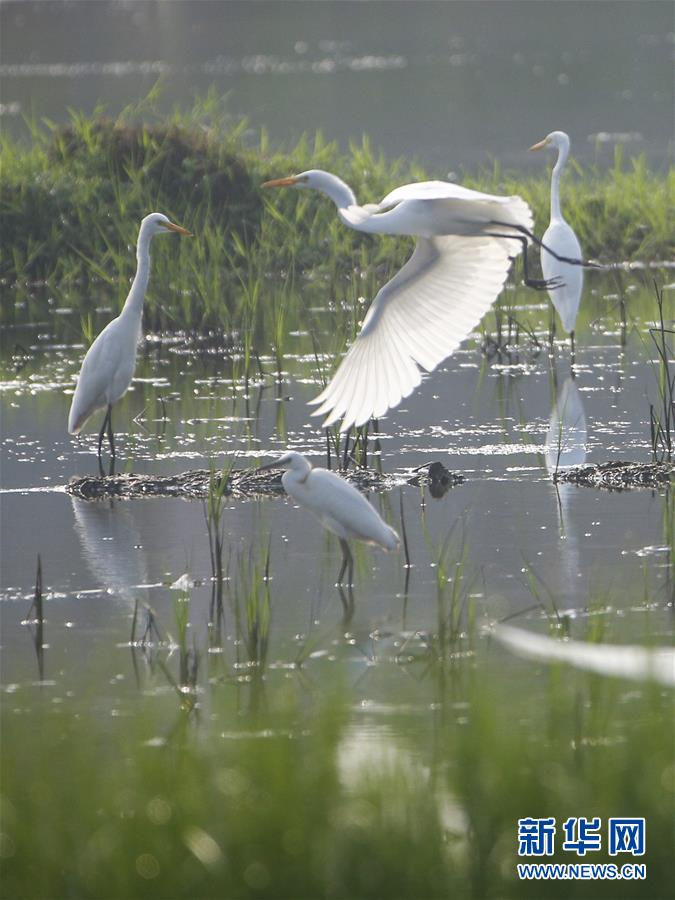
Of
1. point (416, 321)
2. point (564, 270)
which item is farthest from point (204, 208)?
point (416, 321)

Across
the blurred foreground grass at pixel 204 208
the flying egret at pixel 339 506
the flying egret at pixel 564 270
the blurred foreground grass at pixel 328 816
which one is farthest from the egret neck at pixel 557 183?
the blurred foreground grass at pixel 328 816

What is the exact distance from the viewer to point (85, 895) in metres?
3.07

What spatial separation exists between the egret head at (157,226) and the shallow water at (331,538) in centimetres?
88

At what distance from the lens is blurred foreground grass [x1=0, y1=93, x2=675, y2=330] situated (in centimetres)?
1219

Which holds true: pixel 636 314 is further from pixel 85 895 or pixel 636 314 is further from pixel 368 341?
pixel 85 895

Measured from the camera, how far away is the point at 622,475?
6.66 m

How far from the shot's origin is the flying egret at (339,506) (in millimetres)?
5457

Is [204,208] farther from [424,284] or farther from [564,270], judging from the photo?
[424,284]

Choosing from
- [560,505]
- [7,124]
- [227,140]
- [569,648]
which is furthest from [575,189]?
[7,124]

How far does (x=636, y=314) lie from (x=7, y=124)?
1448cm

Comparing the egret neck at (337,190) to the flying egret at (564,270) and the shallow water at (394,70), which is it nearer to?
the flying egret at (564,270)

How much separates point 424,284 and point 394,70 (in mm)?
27042

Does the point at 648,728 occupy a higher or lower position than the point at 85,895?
higher

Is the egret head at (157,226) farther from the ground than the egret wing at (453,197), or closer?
farther from the ground
